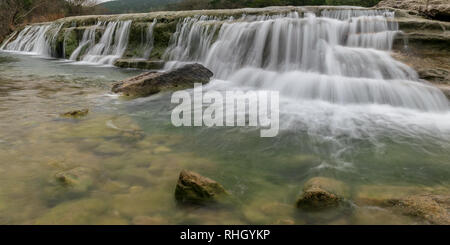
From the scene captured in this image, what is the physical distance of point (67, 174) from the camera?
2688 mm

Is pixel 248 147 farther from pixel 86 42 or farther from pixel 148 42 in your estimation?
pixel 86 42

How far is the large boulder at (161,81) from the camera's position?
258 inches

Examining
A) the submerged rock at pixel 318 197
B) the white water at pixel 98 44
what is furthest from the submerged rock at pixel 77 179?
the white water at pixel 98 44

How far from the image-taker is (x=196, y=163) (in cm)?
319

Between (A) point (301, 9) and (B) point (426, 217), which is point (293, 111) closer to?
(B) point (426, 217)

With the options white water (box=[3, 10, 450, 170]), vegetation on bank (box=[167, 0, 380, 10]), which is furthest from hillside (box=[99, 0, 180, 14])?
white water (box=[3, 10, 450, 170])

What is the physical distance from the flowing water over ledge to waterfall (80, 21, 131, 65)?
546cm

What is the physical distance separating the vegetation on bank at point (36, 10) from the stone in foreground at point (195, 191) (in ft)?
99.5

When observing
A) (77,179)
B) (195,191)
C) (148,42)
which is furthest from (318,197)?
(148,42)

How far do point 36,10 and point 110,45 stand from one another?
2440 cm

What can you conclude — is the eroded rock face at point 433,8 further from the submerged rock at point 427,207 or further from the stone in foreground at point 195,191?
the stone in foreground at point 195,191

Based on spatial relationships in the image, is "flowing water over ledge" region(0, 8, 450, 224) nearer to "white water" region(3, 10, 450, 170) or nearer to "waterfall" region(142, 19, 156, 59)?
"white water" region(3, 10, 450, 170)

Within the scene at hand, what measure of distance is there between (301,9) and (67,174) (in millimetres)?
10055

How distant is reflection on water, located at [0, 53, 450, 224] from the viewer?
7.46 ft
